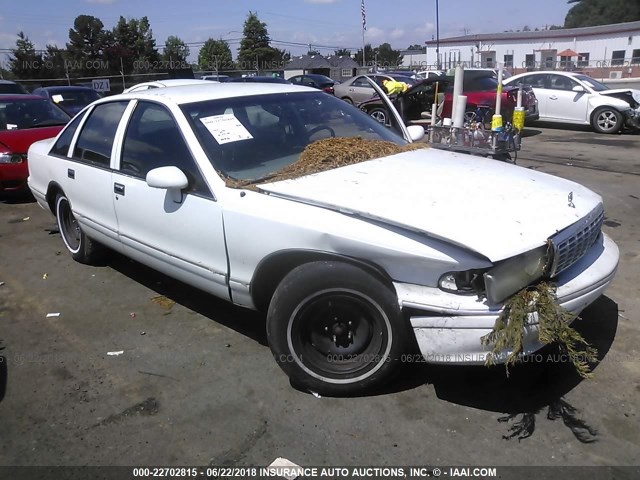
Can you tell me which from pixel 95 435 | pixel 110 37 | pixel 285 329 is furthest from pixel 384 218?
pixel 110 37

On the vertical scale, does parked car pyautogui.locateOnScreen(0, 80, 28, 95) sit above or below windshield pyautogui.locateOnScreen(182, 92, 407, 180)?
above

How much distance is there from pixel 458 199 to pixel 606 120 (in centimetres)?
1173

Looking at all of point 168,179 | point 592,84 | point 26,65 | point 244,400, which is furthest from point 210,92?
point 26,65

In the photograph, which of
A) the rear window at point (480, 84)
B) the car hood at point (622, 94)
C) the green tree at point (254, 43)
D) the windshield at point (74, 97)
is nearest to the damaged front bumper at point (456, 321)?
the rear window at point (480, 84)

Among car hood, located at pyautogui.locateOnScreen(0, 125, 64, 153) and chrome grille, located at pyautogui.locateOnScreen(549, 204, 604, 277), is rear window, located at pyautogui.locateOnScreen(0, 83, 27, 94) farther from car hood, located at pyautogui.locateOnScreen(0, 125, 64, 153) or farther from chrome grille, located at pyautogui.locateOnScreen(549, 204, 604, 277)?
chrome grille, located at pyautogui.locateOnScreen(549, 204, 604, 277)

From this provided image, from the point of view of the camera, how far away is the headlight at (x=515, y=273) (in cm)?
243

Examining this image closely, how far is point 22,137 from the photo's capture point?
7.46m

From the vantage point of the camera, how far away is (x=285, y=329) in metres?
2.85

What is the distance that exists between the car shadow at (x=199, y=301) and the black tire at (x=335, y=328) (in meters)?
0.68

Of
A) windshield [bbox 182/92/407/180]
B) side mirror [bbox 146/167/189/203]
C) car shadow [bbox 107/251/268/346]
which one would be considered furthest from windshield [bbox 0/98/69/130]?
side mirror [bbox 146/167/189/203]

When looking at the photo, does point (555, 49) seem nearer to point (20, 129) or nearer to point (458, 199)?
point (20, 129)

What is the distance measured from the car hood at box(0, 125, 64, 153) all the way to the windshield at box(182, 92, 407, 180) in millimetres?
4951

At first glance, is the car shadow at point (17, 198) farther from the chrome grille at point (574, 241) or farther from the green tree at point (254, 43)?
the green tree at point (254, 43)

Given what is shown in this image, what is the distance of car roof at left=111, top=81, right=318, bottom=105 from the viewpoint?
12.0 feet
